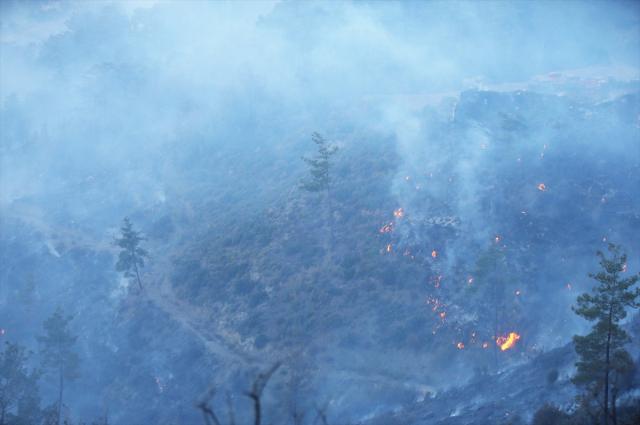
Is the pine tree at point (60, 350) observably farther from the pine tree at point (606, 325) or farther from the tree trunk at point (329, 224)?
the pine tree at point (606, 325)

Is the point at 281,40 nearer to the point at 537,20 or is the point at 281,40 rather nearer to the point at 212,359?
the point at 537,20

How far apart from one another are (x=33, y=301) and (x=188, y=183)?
2639 cm

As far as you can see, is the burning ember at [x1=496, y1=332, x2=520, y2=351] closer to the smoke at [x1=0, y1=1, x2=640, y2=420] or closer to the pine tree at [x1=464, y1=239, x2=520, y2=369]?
the pine tree at [x1=464, y1=239, x2=520, y2=369]

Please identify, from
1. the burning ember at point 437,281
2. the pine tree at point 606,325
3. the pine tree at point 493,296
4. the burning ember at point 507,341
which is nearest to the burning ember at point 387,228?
the burning ember at point 437,281

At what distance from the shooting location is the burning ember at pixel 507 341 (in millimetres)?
40594

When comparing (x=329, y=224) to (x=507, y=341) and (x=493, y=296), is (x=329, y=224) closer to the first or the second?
(x=493, y=296)

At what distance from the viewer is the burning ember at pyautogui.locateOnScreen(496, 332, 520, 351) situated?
4059 centimetres

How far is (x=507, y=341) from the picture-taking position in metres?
40.9

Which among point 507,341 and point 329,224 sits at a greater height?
point 329,224

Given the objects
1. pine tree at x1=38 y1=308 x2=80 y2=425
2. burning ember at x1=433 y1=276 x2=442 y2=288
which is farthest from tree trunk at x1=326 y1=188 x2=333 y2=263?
pine tree at x1=38 y1=308 x2=80 y2=425

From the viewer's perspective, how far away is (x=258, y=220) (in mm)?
59812

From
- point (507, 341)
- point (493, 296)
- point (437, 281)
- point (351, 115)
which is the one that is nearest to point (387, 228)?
point (437, 281)

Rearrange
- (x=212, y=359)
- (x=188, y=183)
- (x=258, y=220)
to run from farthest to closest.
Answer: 1. (x=188, y=183)
2. (x=258, y=220)
3. (x=212, y=359)

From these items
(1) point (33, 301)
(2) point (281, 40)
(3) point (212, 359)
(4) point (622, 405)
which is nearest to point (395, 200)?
(3) point (212, 359)
